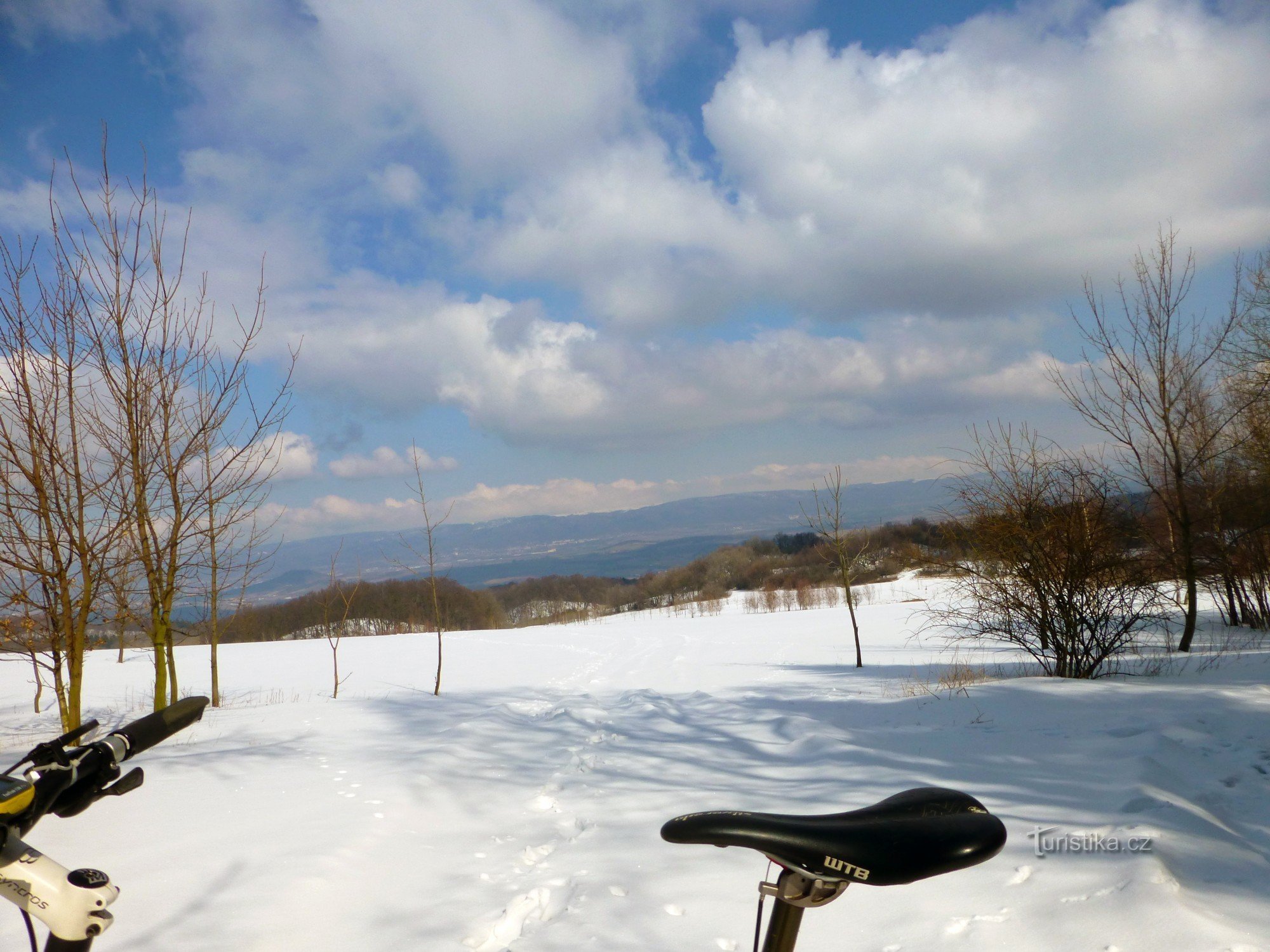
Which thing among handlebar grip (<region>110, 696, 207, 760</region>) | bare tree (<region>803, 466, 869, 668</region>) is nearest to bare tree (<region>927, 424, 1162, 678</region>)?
bare tree (<region>803, 466, 869, 668</region>)

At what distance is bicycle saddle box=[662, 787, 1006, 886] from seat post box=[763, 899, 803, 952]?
10 cm

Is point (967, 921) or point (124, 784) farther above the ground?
point (124, 784)

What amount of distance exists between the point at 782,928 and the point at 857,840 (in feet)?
0.76

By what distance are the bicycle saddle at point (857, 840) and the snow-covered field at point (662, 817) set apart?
213cm

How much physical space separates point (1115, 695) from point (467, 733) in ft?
23.1

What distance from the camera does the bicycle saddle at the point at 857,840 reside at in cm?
119

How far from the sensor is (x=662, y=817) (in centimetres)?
483

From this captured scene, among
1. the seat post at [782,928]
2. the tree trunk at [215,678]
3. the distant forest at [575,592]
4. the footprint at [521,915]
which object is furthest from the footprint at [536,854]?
the tree trunk at [215,678]

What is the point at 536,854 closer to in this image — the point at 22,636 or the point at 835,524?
the point at 22,636

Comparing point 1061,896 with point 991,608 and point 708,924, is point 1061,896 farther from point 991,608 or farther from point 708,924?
point 991,608

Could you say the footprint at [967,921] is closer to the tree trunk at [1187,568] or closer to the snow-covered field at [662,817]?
the snow-covered field at [662,817]

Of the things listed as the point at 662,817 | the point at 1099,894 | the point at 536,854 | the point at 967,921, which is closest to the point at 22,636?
the point at 536,854

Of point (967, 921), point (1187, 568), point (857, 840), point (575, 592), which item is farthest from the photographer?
point (575, 592)

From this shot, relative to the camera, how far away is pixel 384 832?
473cm
